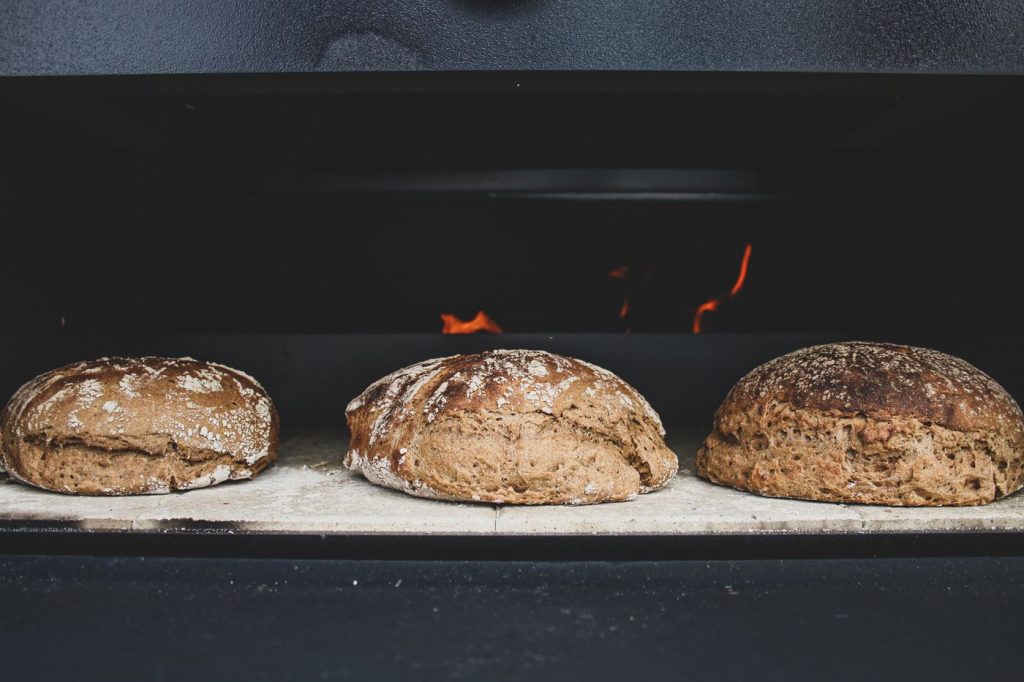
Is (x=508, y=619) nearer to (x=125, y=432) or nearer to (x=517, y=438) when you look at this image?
(x=517, y=438)

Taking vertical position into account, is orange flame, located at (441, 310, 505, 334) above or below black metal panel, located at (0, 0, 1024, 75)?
below

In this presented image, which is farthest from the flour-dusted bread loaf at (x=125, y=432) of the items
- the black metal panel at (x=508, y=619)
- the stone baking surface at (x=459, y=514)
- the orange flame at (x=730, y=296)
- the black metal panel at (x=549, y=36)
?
the orange flame at (x=730, y=296)

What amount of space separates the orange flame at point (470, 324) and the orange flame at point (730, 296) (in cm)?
71

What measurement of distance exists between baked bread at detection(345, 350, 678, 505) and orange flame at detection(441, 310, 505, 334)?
2.77 feet

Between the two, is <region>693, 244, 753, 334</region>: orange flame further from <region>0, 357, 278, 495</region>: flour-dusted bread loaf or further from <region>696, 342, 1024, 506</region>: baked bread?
<region>0, 357, 278, 495</region>: flour-dusted bread loaf

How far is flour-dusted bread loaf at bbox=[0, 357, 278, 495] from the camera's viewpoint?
5.19 ft

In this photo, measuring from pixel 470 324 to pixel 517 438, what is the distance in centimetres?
110

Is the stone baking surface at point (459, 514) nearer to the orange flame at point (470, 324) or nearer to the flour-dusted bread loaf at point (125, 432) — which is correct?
the flour-dusted bread loaf at point (125, 432)

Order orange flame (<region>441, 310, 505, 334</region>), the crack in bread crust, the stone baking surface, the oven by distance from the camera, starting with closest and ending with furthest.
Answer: the oven → the stone baking surface → the crack in bread crust → orange flame (<region>441, 310, 505, 334</region>)

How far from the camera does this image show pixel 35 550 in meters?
1.37

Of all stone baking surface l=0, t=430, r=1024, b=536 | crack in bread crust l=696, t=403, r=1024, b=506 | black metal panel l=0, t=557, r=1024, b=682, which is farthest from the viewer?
crack in bread crust l=696, t=403, r=1024, b=506

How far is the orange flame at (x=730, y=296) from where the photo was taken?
8.48ft

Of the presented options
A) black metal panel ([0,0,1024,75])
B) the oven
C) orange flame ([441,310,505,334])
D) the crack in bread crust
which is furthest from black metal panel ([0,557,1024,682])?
orange flame ([441,310,505,334])

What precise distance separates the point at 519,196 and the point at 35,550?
170cm
